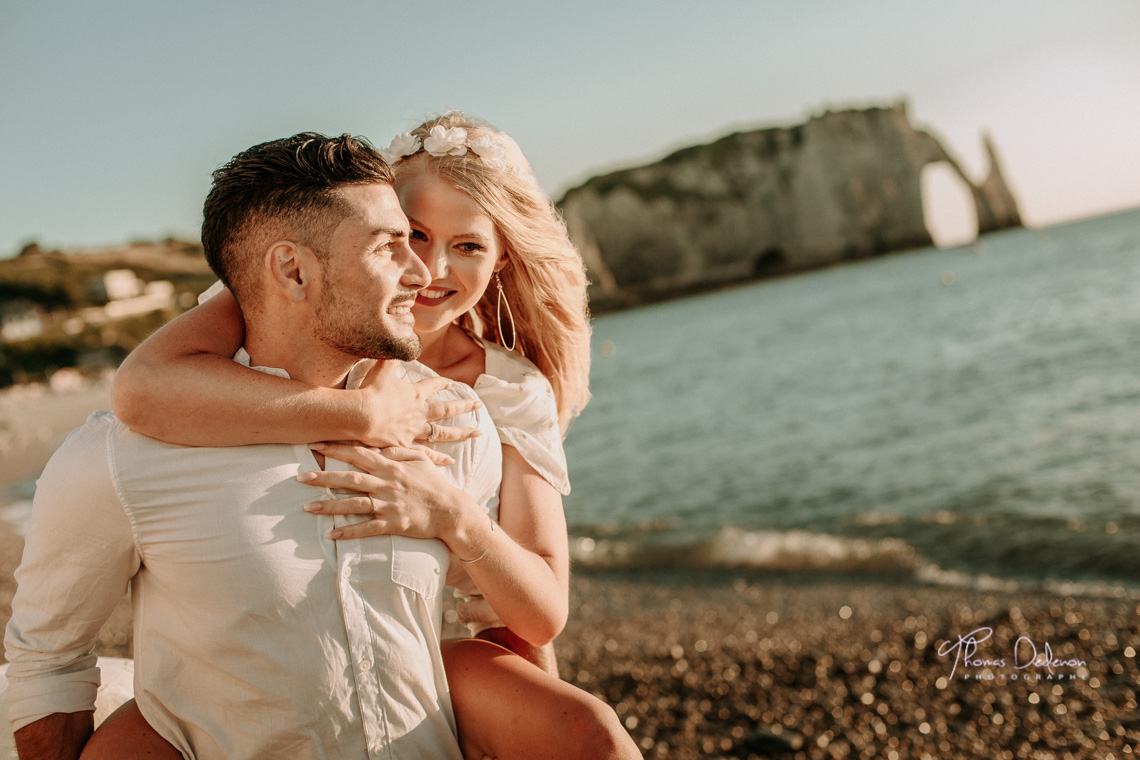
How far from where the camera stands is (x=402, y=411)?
7.83 ft

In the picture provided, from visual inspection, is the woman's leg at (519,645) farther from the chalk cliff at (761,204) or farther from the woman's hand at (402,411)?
the chalk cliff at (761,204)

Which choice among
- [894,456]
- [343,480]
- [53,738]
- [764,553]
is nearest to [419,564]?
[343,480]

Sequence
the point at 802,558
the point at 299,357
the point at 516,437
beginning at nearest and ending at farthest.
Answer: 1. the point at 299,357
2. the point at 516,437
3. the point at 802,558

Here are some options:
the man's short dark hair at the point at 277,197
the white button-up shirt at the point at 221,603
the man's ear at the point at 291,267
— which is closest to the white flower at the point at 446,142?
the man's short dark hair at the point at 277,197

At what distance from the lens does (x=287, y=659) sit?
6.70 feet

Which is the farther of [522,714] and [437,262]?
[437,262]

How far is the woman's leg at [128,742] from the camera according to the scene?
2102 millimetres

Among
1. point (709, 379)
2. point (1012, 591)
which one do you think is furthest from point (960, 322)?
point (1012, 591)

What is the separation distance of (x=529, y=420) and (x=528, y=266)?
729 mm

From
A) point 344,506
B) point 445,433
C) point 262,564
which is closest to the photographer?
point 262,564

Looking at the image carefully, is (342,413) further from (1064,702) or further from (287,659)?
(1064,702)

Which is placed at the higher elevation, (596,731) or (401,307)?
(401,307)

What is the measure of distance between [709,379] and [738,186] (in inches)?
2299

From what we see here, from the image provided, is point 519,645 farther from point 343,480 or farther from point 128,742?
point 128,742
